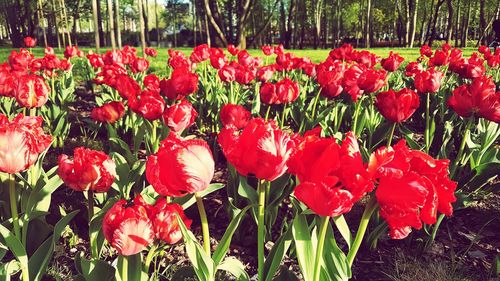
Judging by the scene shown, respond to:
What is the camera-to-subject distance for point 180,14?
5356cm

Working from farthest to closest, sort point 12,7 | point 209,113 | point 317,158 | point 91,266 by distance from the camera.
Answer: point 12,7 < point 209,113 < point 91,266 < point 317,158

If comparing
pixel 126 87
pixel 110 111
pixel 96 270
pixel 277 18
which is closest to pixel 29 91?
pixel 110 111

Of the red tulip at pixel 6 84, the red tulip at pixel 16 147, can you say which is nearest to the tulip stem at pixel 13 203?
the red tulip at pixel 16 147

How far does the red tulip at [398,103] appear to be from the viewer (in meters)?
2.58

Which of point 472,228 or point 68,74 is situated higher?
point 68,74

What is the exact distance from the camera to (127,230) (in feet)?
3.98

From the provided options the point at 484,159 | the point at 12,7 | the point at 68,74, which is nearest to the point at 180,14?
the point at 12,7

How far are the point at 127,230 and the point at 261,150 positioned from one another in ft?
1.47

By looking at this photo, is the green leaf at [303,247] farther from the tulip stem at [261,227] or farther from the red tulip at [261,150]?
the red tulip at [261,150]

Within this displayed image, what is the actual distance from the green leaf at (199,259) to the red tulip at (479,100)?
1.90 meters

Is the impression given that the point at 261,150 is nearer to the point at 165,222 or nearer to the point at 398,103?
the point at 165,222

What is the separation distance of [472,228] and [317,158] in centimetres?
210

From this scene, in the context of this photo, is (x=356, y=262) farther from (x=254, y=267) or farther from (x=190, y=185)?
(x=190, y=185)

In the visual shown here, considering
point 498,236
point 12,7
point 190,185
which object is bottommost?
point 498,236
